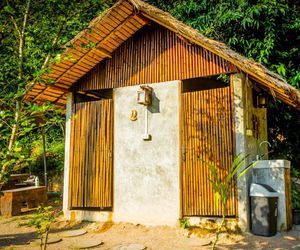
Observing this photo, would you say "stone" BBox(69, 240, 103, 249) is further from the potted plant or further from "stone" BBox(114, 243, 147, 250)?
the potted plant

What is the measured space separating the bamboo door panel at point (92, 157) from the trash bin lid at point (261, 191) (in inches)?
123

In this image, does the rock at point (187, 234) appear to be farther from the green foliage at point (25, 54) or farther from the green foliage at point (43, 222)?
the green foliage at point (25, 54)

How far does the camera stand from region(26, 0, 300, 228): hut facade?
6.26 m

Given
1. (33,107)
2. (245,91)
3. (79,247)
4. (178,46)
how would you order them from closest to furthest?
1. (33,107)
2. (79,247)
3. (245,91)
4. (178,46)

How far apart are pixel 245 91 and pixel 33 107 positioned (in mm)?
4540

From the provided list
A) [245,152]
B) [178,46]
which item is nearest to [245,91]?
[245,152]

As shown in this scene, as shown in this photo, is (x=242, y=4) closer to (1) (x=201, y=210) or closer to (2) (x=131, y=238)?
(1) (x=201, y=210)

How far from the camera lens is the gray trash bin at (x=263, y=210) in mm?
5750

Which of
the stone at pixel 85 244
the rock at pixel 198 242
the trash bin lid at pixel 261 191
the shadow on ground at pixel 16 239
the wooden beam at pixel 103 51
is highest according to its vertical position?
the wooden beam at pixel 103 51

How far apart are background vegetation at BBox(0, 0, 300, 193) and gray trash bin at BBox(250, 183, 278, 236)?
3.73 m

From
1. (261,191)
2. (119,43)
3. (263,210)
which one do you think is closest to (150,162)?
(261,191)

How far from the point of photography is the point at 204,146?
6.43 metres

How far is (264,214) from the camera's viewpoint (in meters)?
5.78

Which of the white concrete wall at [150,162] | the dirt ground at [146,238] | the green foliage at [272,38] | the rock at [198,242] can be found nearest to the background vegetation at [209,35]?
the green foliage at [272,38]
